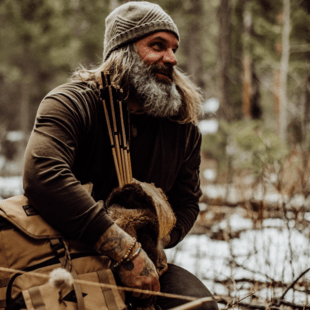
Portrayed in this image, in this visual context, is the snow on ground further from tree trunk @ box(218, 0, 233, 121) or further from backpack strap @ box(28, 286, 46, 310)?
tree trunk @ box(218, 0, 233, 121)

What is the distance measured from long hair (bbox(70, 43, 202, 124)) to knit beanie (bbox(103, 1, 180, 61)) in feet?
0.19

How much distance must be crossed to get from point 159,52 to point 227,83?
6021 millimetres

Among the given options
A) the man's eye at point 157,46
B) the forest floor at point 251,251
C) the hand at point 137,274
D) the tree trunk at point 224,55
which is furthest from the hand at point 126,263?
the tree trunk at point 224,55

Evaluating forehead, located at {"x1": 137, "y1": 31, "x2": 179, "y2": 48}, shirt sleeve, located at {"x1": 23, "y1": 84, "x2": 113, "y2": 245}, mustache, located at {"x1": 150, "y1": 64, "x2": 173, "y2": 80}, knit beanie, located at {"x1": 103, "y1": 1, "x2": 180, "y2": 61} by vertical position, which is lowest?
shirt sleeve, located at {"x1": 23, "y1": 84, "x2": 113, "y2": 245}

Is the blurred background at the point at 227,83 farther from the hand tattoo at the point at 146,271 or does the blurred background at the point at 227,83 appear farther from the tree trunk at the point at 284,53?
the hand tattoo at the point at 146,271

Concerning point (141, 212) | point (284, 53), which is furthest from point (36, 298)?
point (284, 53)

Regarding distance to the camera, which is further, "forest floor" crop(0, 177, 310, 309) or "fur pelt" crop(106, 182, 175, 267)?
"forest floor" crop(0, 177, 310, 309)

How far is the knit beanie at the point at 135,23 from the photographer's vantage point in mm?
2145

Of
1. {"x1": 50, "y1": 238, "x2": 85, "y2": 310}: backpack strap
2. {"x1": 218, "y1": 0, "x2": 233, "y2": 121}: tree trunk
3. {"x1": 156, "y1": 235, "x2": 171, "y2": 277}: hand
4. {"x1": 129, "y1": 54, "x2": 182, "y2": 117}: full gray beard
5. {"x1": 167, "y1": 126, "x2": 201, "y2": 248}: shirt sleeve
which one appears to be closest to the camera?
{"x1": 50, "y1": 238, "x2": 85, "y2": 310}: backpack strap

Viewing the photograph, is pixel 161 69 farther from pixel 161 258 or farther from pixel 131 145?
pixel 161 258

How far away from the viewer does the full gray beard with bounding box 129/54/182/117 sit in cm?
210

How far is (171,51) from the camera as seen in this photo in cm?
221

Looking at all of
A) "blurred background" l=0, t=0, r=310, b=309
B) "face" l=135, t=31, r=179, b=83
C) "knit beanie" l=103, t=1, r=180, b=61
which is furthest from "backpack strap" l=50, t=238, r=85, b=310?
"blurred background" l=0, t=0, r=310, b=309

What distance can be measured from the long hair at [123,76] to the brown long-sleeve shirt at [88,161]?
0.25 feet
